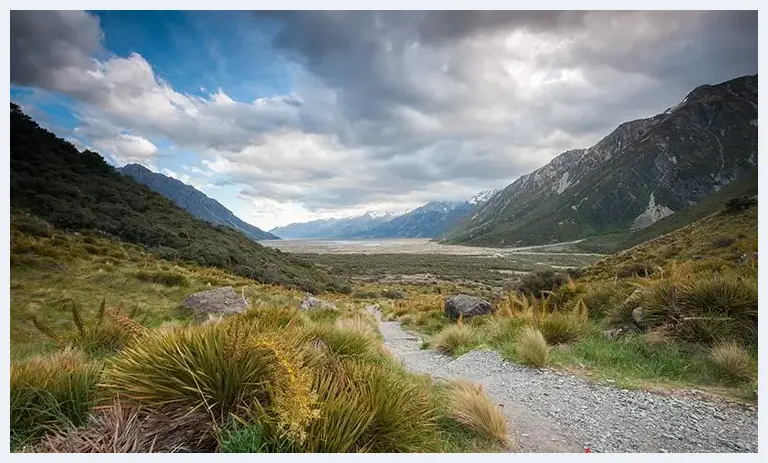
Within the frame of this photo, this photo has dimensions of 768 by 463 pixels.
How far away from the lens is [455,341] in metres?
8.61

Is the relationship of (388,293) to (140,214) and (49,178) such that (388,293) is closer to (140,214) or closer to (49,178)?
(140,214)

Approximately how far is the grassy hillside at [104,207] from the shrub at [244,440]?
71.2 feet

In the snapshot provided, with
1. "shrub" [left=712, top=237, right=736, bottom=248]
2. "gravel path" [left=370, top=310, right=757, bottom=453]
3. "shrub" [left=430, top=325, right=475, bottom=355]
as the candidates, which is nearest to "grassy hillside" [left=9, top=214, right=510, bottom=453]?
"gravel path" [left=370, top=310, right=757, bottom=453]

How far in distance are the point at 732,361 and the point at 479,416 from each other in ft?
11.6

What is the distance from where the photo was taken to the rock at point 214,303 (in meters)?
11.5

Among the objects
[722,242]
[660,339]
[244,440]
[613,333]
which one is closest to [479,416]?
[244,440]

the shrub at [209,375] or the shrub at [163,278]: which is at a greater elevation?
the shrub at [209,375]

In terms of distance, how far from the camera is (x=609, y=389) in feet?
15.8

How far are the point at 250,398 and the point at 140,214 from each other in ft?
100

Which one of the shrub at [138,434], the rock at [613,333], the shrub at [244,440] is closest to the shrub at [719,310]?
the rock at [613,333]

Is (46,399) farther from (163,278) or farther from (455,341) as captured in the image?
(163,278)

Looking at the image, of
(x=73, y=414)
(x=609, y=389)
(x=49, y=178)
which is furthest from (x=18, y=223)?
(x=609, y=389)

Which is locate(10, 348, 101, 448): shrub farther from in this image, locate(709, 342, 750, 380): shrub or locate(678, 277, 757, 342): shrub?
locate(678, 277, 757, 342): shrub

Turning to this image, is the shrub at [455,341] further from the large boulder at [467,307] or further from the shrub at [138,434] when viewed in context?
the shrub at [138,434]
